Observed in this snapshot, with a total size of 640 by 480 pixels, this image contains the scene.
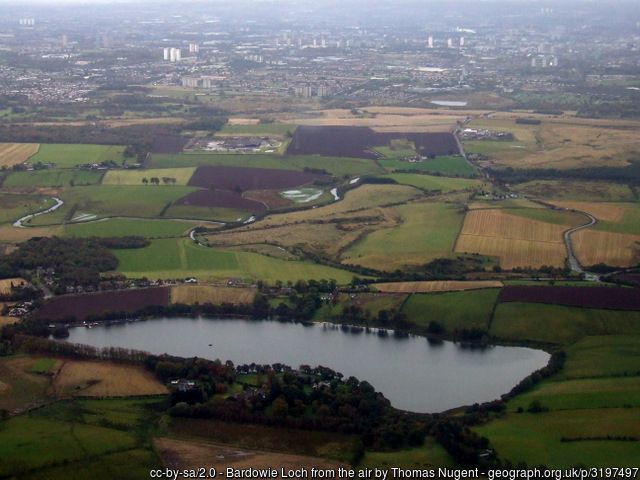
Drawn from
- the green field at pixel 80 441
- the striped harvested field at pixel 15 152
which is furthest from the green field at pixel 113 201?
the green field at pixel 80 441

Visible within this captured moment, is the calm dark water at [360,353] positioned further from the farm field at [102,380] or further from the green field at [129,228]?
the green field at [129,228]

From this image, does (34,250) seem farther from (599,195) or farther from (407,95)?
(407,95)

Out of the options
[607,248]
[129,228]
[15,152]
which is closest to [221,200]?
[129,228]

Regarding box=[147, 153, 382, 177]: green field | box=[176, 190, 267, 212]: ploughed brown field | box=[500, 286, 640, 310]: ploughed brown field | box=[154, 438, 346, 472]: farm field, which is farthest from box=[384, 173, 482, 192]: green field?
box=[154, 438, 346, 472]: farm field

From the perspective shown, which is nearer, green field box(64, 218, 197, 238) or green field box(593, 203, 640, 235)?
green field box(593, 203, 640, 235)

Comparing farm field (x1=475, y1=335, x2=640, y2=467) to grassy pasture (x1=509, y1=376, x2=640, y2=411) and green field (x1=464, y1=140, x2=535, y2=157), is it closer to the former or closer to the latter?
grassy pasture (x1=509, y1=376, x2=640, y2=411)

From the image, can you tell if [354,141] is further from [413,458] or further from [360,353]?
[413,458]
